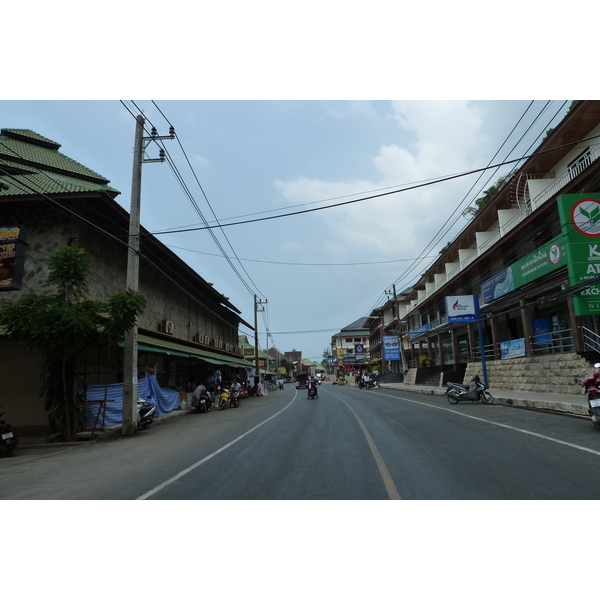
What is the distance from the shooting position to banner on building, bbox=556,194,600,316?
16.1 meters

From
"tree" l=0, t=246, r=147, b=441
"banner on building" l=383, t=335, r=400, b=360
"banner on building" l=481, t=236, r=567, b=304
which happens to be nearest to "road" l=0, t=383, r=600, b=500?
"tree" l=0, t=246, r=147, b=441

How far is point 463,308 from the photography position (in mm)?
25078

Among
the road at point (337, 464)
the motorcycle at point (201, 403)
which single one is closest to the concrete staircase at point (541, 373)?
the road at point (337, 464)

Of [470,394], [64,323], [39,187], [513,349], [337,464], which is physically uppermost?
[39,187]

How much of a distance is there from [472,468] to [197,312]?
2592 centimetres

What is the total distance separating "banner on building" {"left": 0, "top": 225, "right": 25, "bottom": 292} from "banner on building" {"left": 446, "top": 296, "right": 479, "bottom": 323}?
21.5 metres

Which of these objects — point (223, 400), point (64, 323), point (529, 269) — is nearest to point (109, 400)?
point (64, 323)

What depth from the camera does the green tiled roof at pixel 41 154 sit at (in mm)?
17891

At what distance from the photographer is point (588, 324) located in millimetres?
17203

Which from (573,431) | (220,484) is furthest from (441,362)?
(220,484)

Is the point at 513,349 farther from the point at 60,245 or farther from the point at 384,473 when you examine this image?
the point at 60,245

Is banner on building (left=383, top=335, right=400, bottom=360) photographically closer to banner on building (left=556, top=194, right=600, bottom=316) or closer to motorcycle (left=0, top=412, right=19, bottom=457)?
banner on building (left=556, top=194, right=600, bottom=316)

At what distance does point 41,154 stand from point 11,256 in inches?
349

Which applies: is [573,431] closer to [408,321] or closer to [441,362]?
[441,362]
